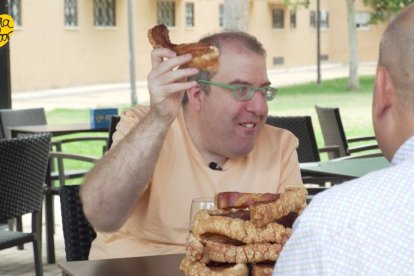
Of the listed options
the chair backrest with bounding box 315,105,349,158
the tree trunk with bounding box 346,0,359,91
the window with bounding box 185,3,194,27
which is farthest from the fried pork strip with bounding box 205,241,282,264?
the window with bounding box 185,3,194,27

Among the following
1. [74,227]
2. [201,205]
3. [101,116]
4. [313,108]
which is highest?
[201,205]

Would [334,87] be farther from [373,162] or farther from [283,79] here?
[373,162]

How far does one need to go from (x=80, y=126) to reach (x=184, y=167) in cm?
453

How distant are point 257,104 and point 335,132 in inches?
158

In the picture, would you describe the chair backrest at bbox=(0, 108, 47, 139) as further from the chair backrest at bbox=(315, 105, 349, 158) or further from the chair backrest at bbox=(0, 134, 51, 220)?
the chair backrest at bbox=(315, 105, 349, 158)

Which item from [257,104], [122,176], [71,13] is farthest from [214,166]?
[71,13]

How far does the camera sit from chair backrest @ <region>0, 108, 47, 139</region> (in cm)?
730

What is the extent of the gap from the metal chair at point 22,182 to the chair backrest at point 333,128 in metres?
2.40

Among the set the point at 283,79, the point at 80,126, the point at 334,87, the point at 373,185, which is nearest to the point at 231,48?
the point at 373,185

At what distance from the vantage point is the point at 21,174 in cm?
495

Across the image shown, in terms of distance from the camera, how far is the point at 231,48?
2947mm

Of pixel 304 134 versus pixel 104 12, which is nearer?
pixel 304 134

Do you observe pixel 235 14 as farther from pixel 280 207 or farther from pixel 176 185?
pixel 280 207

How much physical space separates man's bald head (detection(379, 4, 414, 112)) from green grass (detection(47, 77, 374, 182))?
33.7 ft
